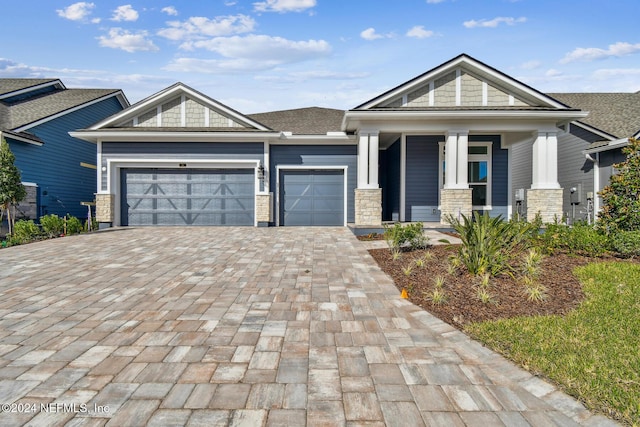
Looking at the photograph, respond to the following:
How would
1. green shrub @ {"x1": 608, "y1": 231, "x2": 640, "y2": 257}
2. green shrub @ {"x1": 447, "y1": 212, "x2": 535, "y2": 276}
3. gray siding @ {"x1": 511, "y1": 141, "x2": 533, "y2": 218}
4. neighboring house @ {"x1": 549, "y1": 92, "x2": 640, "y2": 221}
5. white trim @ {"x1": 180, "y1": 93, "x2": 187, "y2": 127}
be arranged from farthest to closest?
gray siding @ {"x1": 511, "y1": 141, "x2": 533, "y2": 218}, white trim @ {"x1": 180, "y1": 93, "x2": 187, "y2": 127}, neighboring house @ {"x1": 549, "y1": 92, "x2": 640, "y2": 221}, green shrub @ {"x1": 608, "y1": 231, "x2": 640, "y2": 257}, green shrub @ {"x1": 447, "y1": 212, "x2": 535, "y2": 276}

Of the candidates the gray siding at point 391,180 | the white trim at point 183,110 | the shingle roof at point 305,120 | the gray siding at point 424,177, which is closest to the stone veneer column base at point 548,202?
the gray siding at point 424,177

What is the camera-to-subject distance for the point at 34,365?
9.53 feet

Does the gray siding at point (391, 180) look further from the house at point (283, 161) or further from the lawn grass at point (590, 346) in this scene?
the lawn grass at point (590, 346)

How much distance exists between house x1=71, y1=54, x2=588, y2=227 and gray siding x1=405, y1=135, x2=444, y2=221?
38 mm

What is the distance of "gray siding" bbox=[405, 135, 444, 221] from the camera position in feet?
45.4

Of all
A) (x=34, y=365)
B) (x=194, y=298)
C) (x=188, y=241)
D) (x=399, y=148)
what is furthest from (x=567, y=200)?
(x=34, y=365)

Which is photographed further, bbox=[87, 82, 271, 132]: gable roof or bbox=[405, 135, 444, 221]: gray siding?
bbox=[405, 135, 444, 221]: gray siding

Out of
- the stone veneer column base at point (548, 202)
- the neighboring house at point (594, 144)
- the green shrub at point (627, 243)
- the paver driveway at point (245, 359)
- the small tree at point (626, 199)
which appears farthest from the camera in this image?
the neighboring house at point (594, 144)

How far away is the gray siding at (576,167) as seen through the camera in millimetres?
14812

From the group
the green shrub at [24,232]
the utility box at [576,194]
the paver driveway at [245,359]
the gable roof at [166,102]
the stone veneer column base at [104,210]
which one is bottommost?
the paver driveway at [245,359]

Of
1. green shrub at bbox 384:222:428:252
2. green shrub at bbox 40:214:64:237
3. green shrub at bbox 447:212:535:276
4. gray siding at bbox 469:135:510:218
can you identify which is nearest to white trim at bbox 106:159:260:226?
green shrub at bbox 40:214:64:237

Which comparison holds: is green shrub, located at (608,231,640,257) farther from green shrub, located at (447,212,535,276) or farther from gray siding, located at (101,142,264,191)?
gray siding, located at (101,142,264,191)

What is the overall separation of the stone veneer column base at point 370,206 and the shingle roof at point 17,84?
16.0m

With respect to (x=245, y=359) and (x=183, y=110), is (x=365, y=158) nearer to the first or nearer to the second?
(x=183, y=110)
